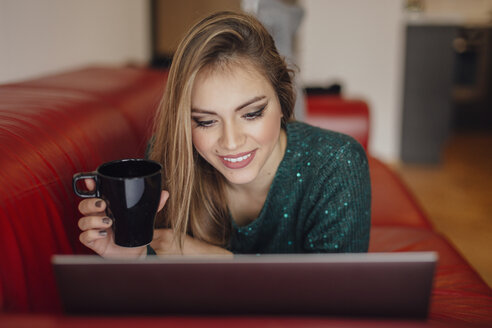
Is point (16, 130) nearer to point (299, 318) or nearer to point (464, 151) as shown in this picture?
point (299, 318)

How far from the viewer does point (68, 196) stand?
957 mm

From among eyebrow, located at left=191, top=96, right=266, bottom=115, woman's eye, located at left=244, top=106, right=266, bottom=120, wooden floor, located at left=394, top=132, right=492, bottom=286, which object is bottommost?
wooden floor, located at left=394, top=132, right=492, bottom=286

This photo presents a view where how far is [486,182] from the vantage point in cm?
356

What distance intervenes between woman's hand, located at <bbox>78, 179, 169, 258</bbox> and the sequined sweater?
37cm

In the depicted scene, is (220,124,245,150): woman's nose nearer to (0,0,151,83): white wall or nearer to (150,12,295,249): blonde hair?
(150,12,295,249): blonde hair

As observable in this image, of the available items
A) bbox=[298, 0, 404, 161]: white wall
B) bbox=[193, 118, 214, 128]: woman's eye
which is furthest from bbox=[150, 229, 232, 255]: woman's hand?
bbox=[298, 0, 404, 161]: white wall

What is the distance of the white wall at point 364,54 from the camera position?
411 centimetres

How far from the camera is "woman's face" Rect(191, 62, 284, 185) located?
Result: 39.7 inches

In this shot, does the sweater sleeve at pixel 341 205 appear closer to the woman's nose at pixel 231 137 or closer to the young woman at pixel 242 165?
the young woman at pixel 242 165

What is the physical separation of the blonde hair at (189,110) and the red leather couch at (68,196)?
180 mm

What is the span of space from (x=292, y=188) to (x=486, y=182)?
9.34 ft

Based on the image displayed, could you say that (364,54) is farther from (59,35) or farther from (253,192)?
(253,192)

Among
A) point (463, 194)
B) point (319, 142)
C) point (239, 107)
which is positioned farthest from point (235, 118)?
point (463, 194)

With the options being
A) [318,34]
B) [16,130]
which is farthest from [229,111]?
[318,34]
